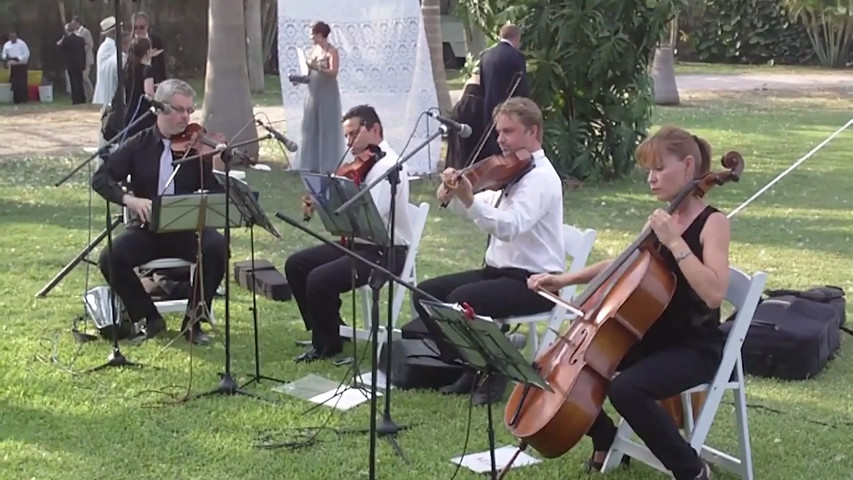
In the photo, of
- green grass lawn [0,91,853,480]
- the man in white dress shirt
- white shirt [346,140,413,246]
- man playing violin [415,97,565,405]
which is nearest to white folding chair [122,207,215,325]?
green grass lawn [0,91,853,480]

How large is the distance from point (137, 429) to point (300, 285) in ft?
4.97

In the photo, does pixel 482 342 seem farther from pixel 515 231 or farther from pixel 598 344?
pixel 515 231

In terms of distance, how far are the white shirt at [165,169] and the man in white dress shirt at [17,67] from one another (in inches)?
661

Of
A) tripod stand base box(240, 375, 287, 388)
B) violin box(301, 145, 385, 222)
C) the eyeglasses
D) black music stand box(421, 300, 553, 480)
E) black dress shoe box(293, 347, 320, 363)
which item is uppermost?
the eyeglasses

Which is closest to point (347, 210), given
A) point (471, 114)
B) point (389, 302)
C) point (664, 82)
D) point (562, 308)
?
point (389, 302)

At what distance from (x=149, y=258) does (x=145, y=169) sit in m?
0.48

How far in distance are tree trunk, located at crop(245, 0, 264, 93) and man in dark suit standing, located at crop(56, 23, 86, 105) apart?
10.3ft

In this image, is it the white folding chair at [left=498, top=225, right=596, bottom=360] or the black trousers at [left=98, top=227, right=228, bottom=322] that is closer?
the white folding chair at [left=498, top=225, right=596, bottom=360]

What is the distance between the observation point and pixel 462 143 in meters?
10.1

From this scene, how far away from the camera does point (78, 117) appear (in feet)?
63.7

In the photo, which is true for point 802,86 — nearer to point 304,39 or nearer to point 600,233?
point 304,39

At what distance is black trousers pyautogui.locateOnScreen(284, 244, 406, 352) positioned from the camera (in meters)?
5.92

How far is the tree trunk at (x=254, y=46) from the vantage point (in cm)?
2320

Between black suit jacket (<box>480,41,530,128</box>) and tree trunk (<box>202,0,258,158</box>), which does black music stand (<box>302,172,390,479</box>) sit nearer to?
black suit jacket (<box>480,41,530,128</box>)
